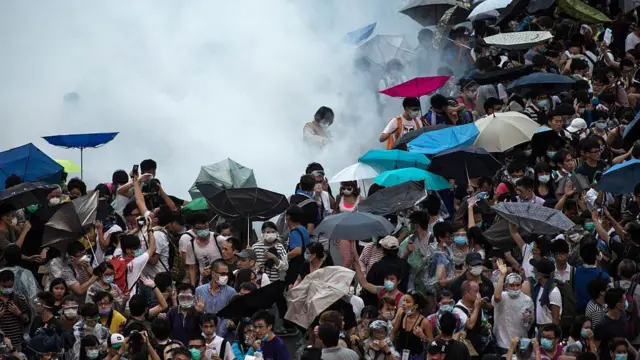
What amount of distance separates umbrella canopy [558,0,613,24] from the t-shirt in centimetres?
985

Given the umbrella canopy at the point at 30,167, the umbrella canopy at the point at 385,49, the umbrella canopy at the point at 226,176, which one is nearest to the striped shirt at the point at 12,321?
the umbrella canopy at the point at 30,167

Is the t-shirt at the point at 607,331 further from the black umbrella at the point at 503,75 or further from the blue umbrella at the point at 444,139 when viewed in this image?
the black umbrella at the point at 503,75

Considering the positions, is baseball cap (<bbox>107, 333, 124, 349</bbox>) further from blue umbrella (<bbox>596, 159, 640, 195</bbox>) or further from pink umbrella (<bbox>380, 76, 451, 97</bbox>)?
pink umbrella (<bbox>380, 76, 451, 97</bbox>)

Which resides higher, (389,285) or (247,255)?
(247,255)

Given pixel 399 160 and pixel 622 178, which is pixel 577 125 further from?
pixel 622 178

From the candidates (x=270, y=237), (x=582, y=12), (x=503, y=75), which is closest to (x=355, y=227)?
(x=270, y=237)

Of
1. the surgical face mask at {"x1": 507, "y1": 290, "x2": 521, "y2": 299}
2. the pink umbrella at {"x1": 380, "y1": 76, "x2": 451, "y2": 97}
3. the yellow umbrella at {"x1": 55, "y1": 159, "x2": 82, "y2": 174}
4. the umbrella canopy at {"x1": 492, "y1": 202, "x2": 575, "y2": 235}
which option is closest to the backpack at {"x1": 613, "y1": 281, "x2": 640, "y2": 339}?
the umbrella canopy at {"x1": 492, "y1": 202, "x2": 575, "y2": 235}

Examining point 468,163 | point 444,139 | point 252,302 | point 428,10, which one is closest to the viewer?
point 252,302

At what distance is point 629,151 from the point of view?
19547 mm

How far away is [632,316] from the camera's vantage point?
1571 cm

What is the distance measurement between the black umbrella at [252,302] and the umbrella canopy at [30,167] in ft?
15.0

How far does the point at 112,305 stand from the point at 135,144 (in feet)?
34.8

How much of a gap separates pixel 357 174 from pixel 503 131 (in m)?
1.79

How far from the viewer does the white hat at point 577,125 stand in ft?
67.9
